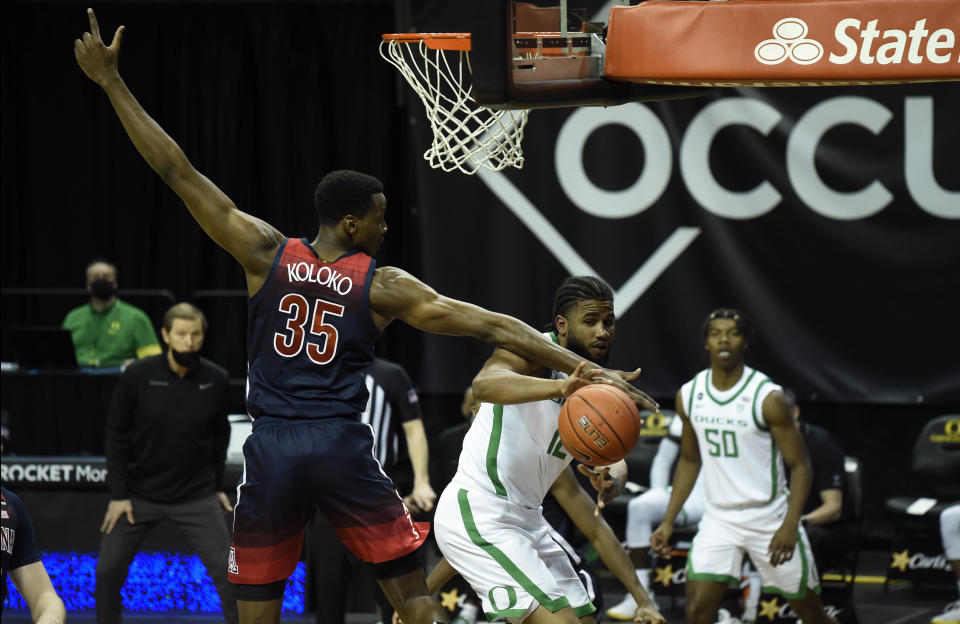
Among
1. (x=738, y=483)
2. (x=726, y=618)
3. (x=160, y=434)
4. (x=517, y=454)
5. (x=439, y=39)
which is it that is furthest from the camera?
(x=726, y=618)

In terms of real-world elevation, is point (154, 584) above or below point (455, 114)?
below

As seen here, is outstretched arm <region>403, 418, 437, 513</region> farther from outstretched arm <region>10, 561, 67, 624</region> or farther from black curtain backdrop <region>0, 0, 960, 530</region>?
outstretched arm <region>10, 561, 67, 624</region>

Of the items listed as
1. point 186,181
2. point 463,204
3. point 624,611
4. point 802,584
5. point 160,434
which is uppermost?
point 186,181

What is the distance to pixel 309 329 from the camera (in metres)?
4.74

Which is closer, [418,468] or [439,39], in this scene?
[439,39]

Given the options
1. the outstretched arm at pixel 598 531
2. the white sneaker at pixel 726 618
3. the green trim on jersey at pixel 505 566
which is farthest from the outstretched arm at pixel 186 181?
the white sneaker at pixel 726 618

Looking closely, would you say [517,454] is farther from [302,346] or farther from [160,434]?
[160,434]

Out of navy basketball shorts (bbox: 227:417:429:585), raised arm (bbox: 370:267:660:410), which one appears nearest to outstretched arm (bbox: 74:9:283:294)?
raised arm (bbox: 370:267:660:410)

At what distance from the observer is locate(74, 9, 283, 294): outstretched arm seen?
15.6 feet

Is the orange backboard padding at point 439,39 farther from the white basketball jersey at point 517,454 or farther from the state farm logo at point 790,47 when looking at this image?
the white basketball jersey at point 517,454

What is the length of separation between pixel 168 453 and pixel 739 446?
120 inches

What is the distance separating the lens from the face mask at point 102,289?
1020 centimetres

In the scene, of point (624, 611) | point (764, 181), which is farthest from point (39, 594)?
point (764, 181)

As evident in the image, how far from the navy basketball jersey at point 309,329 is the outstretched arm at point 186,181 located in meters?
0.08
